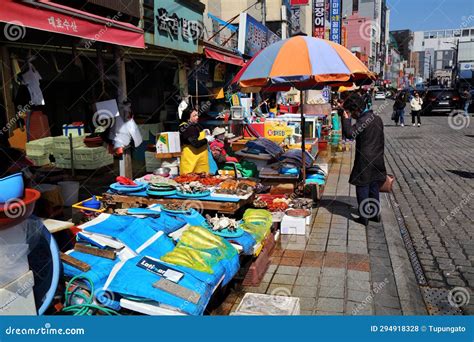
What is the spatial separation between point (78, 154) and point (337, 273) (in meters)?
7.58

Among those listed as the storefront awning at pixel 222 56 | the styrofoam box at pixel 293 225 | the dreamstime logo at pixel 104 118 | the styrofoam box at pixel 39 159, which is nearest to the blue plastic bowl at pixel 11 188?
the dreamstime logo at pixel 104 118

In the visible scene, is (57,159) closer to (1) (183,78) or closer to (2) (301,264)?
(1) (183,78)

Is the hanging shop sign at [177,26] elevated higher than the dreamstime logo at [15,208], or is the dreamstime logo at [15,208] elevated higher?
the hanging shop sign at [177,26]

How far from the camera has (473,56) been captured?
37125 mm

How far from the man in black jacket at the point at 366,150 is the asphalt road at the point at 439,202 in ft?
3.37

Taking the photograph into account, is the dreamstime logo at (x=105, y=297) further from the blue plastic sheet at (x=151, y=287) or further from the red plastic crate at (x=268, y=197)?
the red plastic crate at (x=268, y=197)

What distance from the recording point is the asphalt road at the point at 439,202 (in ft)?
18.3

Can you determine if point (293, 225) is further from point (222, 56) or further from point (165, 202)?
point (222, 56)

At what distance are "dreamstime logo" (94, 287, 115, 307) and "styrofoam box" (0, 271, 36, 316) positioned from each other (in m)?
0.57

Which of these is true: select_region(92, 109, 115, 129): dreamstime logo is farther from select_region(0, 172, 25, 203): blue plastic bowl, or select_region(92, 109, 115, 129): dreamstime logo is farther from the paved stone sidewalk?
select_region(0, 172, 25, 203): blue plastic bowl

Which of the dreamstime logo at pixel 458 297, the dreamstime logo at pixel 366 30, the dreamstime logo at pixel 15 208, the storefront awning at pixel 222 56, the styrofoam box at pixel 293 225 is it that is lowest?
the dreamstime logo at pixel 458 297

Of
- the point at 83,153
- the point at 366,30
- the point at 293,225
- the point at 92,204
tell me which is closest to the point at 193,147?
the point at 92,204

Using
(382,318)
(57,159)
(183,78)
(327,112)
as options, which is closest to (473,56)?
(327,112)

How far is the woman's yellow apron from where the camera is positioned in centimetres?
824
